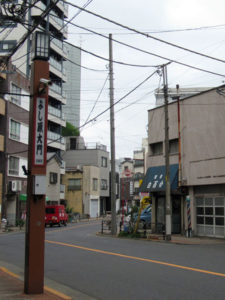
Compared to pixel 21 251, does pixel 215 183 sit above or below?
above

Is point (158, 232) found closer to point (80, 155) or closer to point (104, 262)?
point (104, 262)

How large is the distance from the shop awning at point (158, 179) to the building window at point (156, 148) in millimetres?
1175

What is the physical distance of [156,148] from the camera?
29484 mm

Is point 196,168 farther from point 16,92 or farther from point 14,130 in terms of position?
point 16,92

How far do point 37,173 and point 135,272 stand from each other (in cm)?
473

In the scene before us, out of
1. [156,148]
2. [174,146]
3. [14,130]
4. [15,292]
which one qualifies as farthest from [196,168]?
[14,130]

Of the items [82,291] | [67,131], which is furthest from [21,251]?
[67,131]

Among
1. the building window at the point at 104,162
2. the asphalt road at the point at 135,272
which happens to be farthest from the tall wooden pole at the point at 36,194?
the building window at the point at 104,162

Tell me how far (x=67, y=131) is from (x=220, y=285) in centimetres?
7130

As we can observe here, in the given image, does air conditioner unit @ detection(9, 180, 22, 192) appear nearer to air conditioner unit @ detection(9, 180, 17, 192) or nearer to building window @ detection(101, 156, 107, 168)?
air conditioner unit @ detection(9, 180, 17, 192)

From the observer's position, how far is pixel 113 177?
1097 inches

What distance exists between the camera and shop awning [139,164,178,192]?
2620 cm

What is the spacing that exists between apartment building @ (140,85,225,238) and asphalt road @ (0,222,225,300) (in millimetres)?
8591

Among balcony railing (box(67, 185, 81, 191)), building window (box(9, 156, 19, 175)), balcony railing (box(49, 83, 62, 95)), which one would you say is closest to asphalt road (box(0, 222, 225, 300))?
building window (box(9, 156, 19, 175))
